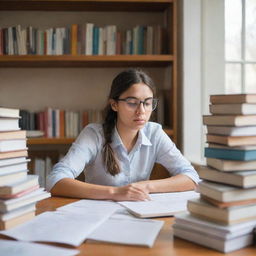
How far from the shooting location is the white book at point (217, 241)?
897 mm

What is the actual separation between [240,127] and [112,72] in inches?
88.2

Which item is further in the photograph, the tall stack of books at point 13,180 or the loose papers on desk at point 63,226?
the tall stack of books at point 13,180

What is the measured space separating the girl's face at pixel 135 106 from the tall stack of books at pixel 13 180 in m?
0.75

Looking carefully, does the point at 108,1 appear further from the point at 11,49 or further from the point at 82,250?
the point at 82,250

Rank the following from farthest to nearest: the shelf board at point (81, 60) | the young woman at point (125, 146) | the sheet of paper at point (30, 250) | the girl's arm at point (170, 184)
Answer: the shelf board at point (81, 60) < the young woman at point (125, 146) < the girl's arm at point (170, 184) < the sheet of paper at point (30, 250)

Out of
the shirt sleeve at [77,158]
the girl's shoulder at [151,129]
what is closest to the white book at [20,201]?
the shirt sleeve at [77,158]

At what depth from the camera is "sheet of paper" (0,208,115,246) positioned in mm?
949

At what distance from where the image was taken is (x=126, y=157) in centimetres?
196

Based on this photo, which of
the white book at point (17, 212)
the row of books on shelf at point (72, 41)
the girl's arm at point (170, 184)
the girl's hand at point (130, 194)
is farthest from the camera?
the row of books on shelf at point (72, 41)

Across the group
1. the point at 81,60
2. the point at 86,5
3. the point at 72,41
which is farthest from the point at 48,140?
the point at 86,5

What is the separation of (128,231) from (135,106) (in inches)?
36.2

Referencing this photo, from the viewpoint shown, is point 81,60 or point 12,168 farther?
point 81,60

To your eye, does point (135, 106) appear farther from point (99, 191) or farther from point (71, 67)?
point (71, 67)

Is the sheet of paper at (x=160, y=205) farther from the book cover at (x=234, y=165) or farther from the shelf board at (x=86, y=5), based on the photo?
the shelf board at (x=86, y=5)
